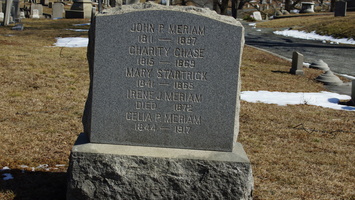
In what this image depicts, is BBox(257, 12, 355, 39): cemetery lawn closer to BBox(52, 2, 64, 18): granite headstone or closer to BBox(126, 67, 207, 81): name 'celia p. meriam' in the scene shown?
BBox(52, 2, 64, 18): granite headstone

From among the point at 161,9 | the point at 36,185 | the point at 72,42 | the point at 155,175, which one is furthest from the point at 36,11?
the point at 155,175

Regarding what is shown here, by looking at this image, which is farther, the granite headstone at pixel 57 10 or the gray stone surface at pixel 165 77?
the granite headstone at pixel 57 10

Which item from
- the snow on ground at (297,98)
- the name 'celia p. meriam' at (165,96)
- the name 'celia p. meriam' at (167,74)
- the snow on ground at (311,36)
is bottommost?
the snow on ground at (297,98)

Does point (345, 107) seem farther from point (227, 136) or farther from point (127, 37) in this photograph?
point (127, 37)

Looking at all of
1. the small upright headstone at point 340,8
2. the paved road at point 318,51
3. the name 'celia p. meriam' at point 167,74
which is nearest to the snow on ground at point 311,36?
the paved road at point 318,51

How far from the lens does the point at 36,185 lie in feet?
15.0

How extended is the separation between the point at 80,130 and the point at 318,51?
1658cm

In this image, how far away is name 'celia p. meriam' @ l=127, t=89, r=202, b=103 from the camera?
416 centimetres

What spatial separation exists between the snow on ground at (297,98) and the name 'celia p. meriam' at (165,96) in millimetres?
5775

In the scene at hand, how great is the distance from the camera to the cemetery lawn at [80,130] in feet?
15.9

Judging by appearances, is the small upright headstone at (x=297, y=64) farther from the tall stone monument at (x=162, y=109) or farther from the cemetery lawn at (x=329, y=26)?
the cemetery lawn at (x=329, y=26)

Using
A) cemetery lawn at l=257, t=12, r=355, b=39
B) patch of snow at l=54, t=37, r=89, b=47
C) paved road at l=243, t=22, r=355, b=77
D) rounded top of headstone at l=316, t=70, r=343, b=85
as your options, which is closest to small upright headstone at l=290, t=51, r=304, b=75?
rounded top of headstone at l=316, t=70, r=343, b=85

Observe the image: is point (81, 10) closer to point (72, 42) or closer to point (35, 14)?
point (35, 14)

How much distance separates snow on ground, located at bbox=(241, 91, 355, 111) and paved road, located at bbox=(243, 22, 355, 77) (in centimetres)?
471
